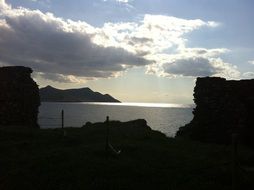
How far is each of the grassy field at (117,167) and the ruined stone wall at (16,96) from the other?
411 inches

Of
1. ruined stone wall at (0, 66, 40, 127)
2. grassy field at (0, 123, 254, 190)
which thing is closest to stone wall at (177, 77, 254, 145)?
grassy field at (0, 123, 254, 190)

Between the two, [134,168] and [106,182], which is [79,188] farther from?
[134,168]

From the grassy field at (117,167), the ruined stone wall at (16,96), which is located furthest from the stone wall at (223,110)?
the ruined stone wall at (16,96)

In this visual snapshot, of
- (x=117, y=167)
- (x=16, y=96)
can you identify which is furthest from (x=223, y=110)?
(x=16, y=96)

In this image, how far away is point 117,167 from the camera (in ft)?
54.1

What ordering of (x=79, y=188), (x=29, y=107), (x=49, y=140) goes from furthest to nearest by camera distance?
(x=29, y=107)
(x=49, y=140)
(x=79, y=188)

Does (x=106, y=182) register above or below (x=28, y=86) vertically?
below

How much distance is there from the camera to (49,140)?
→ 25.0 metres

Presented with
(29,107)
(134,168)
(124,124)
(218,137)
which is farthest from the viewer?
(124,124)

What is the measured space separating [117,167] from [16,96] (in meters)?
19.4

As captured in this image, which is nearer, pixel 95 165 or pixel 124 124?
pixel 95 165

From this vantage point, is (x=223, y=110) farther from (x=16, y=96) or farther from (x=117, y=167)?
(x=16, y=96)

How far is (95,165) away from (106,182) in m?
2.79

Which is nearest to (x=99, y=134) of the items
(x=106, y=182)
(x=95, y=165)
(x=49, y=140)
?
(x=49, y=140)
